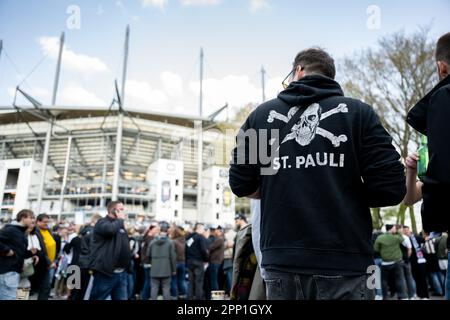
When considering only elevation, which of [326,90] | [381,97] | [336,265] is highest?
[381,97]

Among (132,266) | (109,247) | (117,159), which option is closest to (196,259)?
(132,266)

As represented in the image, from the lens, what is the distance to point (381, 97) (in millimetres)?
15133

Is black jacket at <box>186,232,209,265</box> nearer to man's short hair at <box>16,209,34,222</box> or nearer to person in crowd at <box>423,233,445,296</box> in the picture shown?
man's short hair at <box>16,209,34,222</box>

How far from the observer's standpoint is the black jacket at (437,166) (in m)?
1.39

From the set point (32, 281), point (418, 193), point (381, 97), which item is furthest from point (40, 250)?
point (381, 97)

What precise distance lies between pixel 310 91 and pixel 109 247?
5.12 m

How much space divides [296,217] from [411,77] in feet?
48.8

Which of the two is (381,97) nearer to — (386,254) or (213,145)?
(386,254)

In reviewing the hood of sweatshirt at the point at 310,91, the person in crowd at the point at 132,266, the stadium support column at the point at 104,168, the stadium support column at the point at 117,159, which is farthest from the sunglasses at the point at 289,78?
the stadium support column at the point at 104,168

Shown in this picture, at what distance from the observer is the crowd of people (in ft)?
19.0

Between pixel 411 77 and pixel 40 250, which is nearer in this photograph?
pixel 40 250

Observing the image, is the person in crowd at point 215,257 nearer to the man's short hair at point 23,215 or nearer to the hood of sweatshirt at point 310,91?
the man's short hair at point 23,215

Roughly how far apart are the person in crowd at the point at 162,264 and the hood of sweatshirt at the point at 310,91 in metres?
8.05

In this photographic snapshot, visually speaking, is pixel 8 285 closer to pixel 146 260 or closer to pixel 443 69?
pixel 146 260
